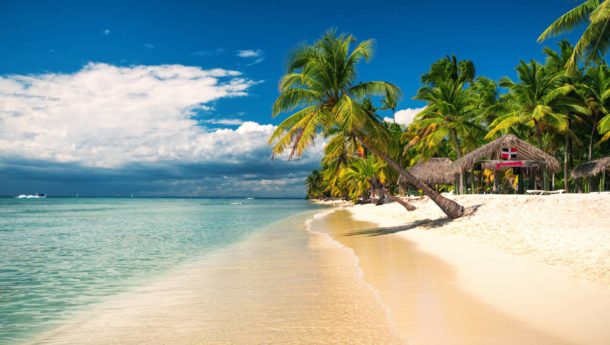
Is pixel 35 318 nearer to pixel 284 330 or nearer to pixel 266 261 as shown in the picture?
pixel 284 330

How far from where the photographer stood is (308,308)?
5.60 meters

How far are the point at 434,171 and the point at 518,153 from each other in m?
9.83

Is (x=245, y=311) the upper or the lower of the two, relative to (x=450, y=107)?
lower

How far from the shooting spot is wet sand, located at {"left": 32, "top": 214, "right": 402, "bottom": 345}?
4.56m

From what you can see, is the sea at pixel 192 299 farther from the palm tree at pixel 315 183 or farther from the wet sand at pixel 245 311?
the palm tree at pixel 315 183

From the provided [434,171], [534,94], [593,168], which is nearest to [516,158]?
[593,168]

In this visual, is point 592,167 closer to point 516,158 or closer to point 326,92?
point 516,158

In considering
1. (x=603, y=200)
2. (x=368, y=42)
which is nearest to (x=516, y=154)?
(x=603, y=200)

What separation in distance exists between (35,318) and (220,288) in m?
2.76

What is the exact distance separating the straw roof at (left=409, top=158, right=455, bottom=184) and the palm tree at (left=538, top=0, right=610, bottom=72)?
17837mm

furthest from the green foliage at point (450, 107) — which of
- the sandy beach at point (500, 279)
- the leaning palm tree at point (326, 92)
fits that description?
the sandy beach at point (500, 279)

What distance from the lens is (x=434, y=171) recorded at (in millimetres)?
31172

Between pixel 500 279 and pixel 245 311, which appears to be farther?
pixel 500 279

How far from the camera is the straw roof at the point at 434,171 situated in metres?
30.8
